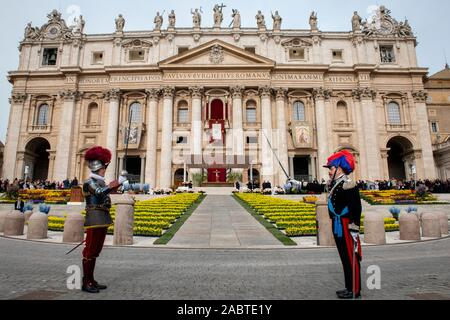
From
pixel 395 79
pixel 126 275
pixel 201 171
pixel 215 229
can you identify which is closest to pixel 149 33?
A: pixel 201 171

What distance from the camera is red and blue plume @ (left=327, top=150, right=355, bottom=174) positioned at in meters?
4.76

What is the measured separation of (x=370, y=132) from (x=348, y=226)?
44.2m

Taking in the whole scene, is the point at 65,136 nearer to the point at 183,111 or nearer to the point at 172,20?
the point at 183,111

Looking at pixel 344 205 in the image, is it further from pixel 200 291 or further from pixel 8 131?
pixel 8 131

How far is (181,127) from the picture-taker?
146 ft

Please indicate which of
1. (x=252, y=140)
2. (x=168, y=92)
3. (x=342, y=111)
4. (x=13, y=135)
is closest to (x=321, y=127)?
(x=342, y=111)

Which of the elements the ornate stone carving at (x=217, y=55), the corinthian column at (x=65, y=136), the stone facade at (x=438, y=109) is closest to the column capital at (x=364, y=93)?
the stone facade at (x=438, y=109)

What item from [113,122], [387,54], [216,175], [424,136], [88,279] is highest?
[387,54]

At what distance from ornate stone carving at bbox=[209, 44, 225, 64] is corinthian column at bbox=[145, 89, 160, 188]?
9.72m

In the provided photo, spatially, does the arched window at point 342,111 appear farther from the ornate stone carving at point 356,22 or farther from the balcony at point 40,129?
the balcony at point 40,129

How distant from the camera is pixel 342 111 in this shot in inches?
1836

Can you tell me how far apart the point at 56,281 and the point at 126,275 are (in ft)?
4.06

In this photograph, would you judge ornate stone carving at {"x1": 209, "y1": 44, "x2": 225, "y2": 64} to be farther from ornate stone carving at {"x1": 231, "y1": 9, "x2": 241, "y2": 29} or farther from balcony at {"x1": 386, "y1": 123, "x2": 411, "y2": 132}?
balcony at {"x1": 386, "y1": 123, "x2": 411, "y2": 132}

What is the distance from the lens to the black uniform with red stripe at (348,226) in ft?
14.7
